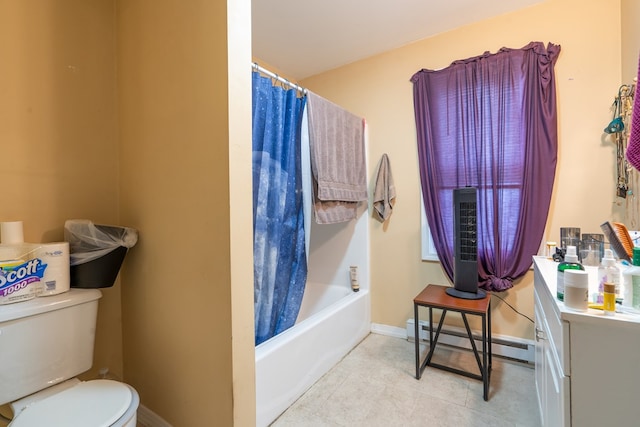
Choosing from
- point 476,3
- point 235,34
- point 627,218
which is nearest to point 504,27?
point 476,3

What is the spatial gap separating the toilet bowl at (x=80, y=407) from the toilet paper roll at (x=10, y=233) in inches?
25.3

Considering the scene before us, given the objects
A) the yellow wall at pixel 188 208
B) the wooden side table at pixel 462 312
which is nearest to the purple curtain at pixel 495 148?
the wooden side table at pixel 462 312

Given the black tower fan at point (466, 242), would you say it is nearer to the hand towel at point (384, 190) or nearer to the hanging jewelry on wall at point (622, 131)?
the hand towel at point (384, 190)

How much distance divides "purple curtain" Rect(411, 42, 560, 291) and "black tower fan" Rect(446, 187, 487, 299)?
23cm

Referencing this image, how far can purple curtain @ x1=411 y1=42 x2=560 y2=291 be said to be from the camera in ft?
6.29

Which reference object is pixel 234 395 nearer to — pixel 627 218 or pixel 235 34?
pixel 235 34

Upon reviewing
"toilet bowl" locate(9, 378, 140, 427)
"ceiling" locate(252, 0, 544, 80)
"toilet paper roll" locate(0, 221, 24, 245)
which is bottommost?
"toilet bowl" locate(9, 378, 140, 427)

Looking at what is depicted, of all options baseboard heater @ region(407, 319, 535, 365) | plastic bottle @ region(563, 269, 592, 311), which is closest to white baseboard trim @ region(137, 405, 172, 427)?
plastic bottle @ region(563, 269, 592, 311)

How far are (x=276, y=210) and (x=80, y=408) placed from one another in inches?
47.0

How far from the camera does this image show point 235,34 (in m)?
1.15

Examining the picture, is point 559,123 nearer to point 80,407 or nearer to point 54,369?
point 80,407

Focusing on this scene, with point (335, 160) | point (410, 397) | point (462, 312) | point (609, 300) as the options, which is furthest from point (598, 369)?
point (335, 160)

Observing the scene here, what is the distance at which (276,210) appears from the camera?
5.76 ft

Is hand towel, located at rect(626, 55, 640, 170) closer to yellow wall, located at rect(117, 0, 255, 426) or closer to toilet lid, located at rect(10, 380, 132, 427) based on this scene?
yellow wall, located at rect(117, 0, 255, 426)
